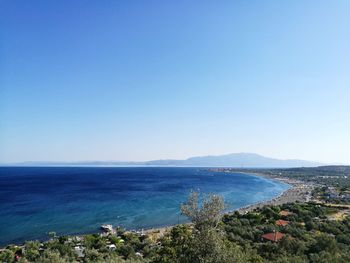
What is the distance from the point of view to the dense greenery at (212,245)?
525 inches

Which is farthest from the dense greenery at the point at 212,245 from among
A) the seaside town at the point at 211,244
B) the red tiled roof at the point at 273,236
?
the red tiled roof at the point at 273,236

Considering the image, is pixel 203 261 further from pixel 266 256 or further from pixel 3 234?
pixel 3 234

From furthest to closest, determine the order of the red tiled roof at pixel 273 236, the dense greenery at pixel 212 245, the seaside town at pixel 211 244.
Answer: the red tiled roof at pixel 273 236 → the seaside town at pixel 211 244 → the dense greenery at pixel 212 245

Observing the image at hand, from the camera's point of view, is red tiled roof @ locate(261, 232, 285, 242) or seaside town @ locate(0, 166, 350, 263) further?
red tiled roof @ locate(261, 232, 285, 242)

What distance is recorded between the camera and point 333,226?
33125 mm

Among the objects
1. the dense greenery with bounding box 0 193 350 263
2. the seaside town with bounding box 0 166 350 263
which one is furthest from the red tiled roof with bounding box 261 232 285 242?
the dense greenery with bounding box 0 193 350 263

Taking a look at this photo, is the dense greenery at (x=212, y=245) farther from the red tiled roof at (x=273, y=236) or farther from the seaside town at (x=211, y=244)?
the red tiled roof at (x=273, y=236)

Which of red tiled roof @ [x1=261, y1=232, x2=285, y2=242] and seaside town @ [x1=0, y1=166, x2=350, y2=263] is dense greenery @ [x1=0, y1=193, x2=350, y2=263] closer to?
seaside town @ [x1=0, y1=166, x2=350, y2=263]

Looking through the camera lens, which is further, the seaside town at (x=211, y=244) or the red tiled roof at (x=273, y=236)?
the red tiled roof at (x=273, y=236)

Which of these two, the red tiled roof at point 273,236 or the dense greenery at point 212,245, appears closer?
the dense greenery at point 212,245

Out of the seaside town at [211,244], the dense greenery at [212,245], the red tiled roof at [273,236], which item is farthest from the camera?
the red tiled roof at [273,236]

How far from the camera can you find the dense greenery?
13.3 m

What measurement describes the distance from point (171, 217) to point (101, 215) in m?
11.6

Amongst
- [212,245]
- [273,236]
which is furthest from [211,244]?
[273,236]
